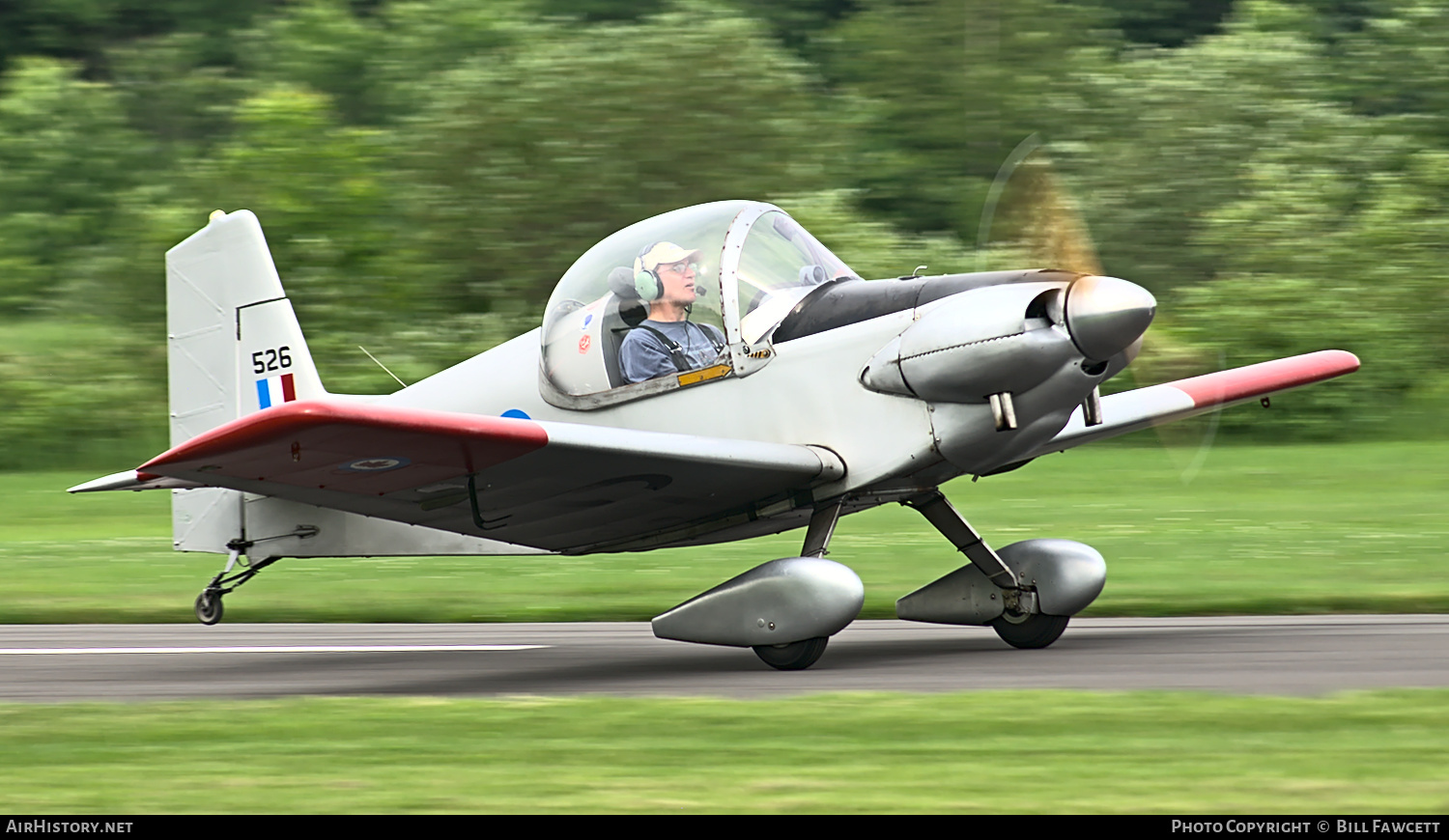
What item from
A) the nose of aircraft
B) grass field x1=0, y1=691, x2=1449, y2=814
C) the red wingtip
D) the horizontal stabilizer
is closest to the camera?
grass field x1=0, y1=691, x2=1449, y2=814

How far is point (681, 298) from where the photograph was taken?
29.2 ft

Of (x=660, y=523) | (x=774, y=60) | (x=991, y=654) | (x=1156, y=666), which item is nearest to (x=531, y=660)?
(x=660, y=523)

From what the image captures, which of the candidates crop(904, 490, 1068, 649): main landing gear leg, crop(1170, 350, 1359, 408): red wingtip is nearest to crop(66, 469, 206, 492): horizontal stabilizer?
crop(904, 490, 1068, 649): main landing gear leg

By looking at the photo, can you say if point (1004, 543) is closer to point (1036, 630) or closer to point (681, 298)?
point (1036, 630)

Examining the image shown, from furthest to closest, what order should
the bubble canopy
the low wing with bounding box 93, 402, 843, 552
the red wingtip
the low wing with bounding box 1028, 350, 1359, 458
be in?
the red wingtip, the low wing with bounding box 1028, 350, 1359, 458, the bubble canopy, the low wing with bounding box 93, 402, 843, 552

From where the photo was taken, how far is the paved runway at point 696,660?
804cm

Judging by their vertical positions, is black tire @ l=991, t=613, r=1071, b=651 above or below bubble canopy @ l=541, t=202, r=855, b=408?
below

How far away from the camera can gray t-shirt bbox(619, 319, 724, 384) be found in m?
8.91

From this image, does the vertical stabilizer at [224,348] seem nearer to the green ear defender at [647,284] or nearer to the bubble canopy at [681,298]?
the bubble canopy at [681,298]

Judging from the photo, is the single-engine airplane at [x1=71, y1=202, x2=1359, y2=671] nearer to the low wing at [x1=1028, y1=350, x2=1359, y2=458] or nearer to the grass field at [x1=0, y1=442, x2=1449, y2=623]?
the low wing at [x1=1028, y1=350, x2=1359, y2=458]

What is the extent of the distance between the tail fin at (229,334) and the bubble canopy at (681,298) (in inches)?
78.6

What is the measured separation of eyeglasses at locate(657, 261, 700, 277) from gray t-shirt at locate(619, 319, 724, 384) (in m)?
0.27

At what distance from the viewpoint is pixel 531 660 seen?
9742mm

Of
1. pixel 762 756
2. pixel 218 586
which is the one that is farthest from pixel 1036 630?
pixel 218 586
